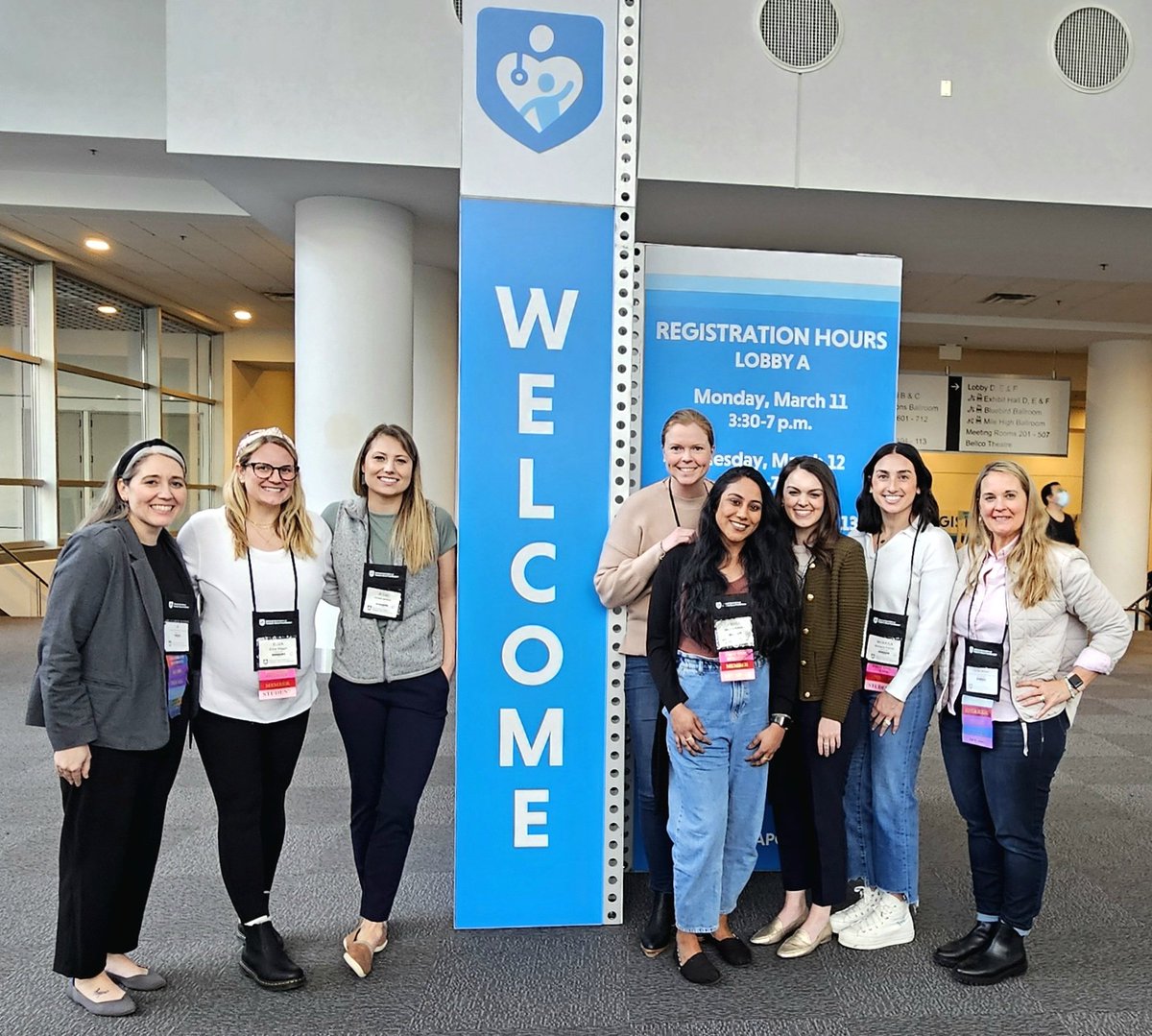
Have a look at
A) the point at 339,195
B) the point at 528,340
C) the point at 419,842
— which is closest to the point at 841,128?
the point at 339,195

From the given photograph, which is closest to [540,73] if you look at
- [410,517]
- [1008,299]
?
[410,517]

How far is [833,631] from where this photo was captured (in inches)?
90.4

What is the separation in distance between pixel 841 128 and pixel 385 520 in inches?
158

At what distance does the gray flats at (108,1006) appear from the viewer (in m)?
2.11

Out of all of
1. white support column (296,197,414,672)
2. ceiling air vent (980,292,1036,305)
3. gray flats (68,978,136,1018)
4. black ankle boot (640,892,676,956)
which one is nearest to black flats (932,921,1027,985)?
black ankle boot (640,892,676,956)

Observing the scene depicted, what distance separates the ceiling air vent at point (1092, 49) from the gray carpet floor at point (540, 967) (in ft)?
13.9

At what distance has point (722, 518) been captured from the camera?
7.26 ft

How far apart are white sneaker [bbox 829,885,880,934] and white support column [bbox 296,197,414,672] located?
4169 millimetres

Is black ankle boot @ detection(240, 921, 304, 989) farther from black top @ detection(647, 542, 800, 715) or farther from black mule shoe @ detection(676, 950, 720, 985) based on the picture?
black top @ detection(647, 542, 800, 715)

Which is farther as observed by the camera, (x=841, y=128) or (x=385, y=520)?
(x=841, y=128)

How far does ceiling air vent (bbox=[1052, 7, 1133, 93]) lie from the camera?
16.0 feet

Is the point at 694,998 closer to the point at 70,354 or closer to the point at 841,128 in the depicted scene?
the point at 841,128

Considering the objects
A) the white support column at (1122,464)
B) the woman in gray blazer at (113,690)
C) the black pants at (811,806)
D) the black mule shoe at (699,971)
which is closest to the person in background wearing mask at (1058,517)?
the white support column at (1122,464)

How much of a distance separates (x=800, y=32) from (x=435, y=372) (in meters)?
4.32
